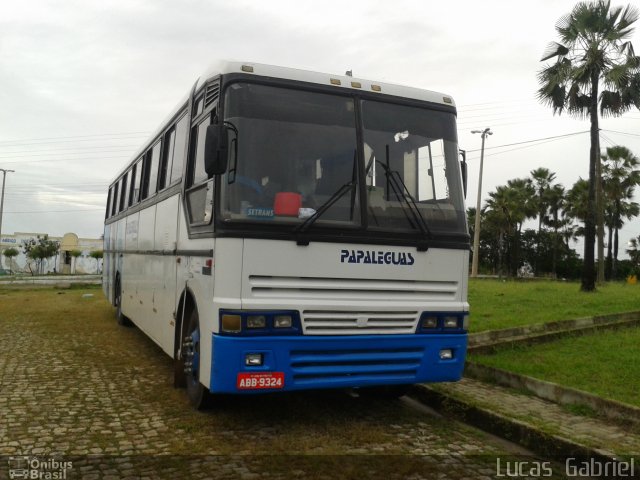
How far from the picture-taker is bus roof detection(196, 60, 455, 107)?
570cm

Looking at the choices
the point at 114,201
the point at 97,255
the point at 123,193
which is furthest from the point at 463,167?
the point at 97,255

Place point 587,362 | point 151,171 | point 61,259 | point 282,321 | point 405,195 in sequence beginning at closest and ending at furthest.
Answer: point 282,321
point 405,195
point 587,362
point 151,171
point 61,259

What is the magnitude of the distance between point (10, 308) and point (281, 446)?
1487 cm

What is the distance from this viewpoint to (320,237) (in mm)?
5484

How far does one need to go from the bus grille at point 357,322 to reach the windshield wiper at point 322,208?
2.13ft

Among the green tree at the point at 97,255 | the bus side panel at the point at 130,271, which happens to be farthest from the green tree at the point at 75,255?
the bus side panel at the point at 130,271

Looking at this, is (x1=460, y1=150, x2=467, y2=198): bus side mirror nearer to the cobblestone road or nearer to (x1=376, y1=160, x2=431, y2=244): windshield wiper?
(x1=376, y1=160, x2=431, y2=244): windshield wiper

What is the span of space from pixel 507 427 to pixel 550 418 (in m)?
0.45

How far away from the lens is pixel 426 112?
20.7 feet

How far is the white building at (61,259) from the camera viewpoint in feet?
233

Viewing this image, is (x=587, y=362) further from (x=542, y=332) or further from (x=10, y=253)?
(x=10, y=253)

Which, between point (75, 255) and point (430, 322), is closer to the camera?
point (430, 322)

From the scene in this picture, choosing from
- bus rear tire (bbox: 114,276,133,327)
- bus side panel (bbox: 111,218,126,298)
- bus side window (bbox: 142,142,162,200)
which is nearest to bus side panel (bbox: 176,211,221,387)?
bus side window (bbox: 142,142,162,200)

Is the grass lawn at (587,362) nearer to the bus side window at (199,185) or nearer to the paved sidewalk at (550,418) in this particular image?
the paved sidewalk at (550,418)
